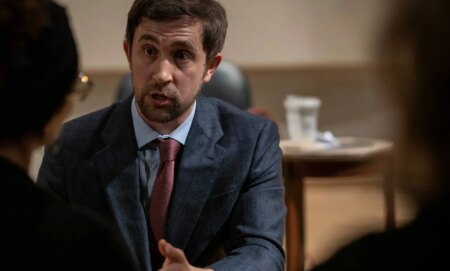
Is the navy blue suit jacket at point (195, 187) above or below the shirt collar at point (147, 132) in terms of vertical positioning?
below

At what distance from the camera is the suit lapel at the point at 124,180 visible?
189 cm

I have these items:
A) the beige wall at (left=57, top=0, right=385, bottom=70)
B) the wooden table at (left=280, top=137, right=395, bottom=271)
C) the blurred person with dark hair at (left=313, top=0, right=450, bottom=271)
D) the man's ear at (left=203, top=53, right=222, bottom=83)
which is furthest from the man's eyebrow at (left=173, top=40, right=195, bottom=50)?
the beige wall at (left=57, top=0, right=385, bottom=70)

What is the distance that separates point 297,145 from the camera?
345 cm

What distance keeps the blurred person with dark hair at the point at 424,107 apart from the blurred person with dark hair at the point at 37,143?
381mm

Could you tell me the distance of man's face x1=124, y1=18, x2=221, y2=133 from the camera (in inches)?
76.3

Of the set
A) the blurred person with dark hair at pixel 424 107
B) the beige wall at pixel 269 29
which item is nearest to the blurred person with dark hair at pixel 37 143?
the blurred person with dark hair at pixel 424 107

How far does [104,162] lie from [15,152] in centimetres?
85

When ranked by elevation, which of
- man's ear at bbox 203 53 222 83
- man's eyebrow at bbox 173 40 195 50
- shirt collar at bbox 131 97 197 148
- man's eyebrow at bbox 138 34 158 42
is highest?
man's eyebrow at bbox 138 34 158 42

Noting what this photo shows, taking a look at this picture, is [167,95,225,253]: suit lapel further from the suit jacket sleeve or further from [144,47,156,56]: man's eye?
[144,47,156,56]: man's eye

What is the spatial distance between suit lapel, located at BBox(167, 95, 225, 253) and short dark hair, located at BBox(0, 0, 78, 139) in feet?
2.75

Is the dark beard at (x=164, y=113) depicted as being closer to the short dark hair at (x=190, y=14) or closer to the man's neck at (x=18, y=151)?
the short dark hair at (x=190, y=14)

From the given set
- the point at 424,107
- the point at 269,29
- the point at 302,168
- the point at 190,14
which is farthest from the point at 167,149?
the point at 269,29

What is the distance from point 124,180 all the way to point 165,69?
274 millimetres

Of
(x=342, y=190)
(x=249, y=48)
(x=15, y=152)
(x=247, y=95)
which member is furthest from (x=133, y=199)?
(x=342, y=190)
